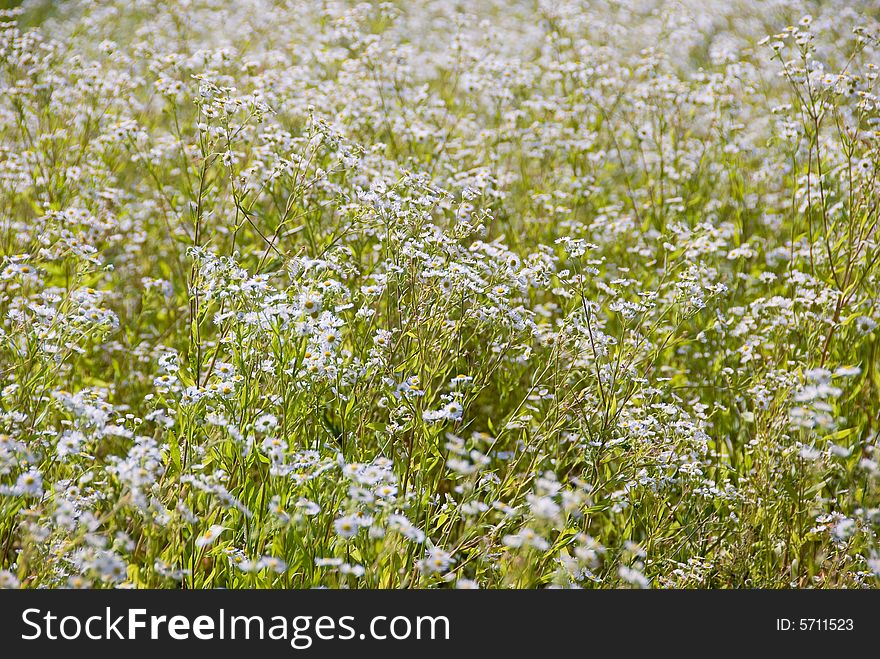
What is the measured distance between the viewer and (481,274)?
3393 mm

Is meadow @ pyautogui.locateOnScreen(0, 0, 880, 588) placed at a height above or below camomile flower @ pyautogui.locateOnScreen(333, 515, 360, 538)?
above

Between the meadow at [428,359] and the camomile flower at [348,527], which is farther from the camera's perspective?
the meadow at [428,359]

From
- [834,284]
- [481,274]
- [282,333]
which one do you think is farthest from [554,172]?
[282,333]

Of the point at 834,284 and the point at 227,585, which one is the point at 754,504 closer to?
the point at 834,284

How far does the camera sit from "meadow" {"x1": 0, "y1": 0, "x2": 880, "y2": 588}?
2.52 metres

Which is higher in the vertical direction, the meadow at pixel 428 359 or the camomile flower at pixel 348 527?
the meadow at pixel 428 359

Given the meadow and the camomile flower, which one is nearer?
the camomile flower

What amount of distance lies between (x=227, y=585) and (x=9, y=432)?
101cm

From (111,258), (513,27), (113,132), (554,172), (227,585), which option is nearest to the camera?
(227,585)

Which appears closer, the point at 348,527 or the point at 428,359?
the point at 348,527

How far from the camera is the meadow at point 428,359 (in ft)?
8.26

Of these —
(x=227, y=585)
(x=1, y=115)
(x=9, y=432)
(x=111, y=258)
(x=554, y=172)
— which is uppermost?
(x=1, y=115)

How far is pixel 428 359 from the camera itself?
313cm

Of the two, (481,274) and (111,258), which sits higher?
(111,258)
